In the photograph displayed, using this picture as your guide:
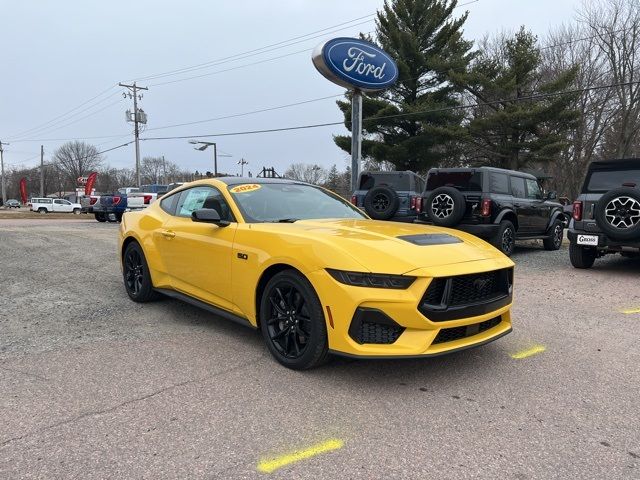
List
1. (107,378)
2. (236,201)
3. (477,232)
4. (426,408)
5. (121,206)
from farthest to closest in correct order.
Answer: (121,206) → (477,232) → (236,201) → (107,378) → (426,408)

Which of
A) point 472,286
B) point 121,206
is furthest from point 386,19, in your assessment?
point 472,286

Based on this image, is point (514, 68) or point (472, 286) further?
point (514, 68)

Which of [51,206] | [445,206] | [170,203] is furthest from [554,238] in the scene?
[51,206]

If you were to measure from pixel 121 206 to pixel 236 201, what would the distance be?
60.3 feet

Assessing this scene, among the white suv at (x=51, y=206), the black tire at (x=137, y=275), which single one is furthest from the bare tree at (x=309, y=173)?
the black tire at (x=137, y=275)

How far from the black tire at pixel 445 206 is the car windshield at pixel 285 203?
16.4ft

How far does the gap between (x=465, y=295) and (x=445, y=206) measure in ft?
21.8

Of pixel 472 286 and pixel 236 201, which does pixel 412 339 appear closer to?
pixel 472 286

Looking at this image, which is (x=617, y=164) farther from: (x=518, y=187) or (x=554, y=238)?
(x=554, y=238)

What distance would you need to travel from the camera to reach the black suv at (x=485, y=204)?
9570 millimetres

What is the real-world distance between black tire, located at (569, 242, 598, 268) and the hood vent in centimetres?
582

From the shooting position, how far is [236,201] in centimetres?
438

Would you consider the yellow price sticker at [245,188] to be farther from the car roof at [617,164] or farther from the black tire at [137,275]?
the car roof at [617,164]

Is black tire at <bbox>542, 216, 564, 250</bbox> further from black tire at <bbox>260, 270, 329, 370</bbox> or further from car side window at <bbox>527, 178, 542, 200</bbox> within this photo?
black tire at <bbox>260, 270, 329, 370</bbox>
